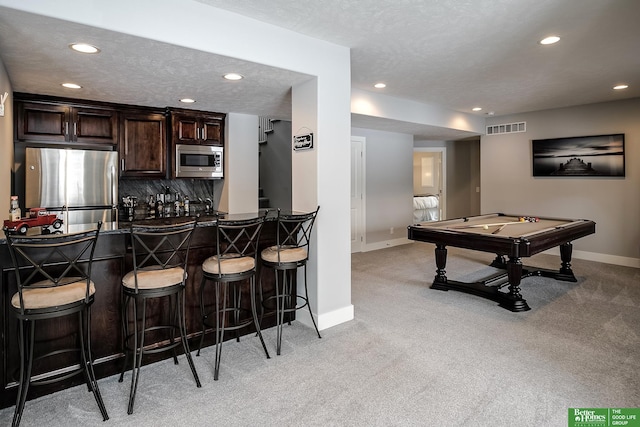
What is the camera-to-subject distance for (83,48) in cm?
261

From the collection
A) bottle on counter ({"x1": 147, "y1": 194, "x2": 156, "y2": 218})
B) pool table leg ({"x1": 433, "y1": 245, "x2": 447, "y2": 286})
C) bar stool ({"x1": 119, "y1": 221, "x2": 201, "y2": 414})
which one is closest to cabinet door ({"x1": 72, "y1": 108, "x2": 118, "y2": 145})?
bottle on counter ({"x1": 147, "y1": 194, "x2": 156, "y2": 218})

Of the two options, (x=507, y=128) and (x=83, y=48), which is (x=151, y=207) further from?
(x=507, y=128)

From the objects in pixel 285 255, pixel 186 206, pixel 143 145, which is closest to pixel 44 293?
pixel 285 255

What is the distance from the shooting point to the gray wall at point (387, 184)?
7.06 m

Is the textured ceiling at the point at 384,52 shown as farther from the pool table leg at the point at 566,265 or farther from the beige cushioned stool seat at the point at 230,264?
the pool table leg at the point at 566,265

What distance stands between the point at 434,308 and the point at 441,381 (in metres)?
1.49

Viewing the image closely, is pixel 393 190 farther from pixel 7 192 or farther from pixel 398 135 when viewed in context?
pixel 7 192

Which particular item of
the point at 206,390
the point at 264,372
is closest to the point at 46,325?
the point at 206,390

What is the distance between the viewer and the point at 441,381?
2484 millimetres

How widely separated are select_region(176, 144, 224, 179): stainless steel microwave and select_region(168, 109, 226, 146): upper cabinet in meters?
0.08

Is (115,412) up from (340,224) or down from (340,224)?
down

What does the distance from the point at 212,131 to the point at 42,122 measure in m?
1.90

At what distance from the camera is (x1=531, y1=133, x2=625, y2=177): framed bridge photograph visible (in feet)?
19.2

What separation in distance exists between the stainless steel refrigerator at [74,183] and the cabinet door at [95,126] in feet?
0.74
